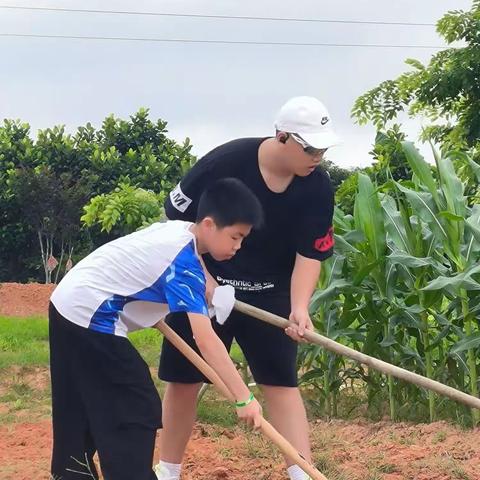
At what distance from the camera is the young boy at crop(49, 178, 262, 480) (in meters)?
2.86

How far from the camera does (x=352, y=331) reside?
524 cm

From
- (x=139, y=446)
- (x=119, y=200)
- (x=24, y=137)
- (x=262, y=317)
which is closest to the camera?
(x=139, y=446)

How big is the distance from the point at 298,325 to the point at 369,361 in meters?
0.32

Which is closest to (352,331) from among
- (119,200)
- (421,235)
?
(421,235)

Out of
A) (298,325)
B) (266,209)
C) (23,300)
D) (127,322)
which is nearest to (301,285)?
(298,325)

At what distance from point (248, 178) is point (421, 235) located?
1.84 m

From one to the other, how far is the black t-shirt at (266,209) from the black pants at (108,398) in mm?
859

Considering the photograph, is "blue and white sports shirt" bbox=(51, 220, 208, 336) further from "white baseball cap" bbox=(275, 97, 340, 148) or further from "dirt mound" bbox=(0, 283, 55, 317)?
"dirt mound" bbox=(0, 283, 55, 317)

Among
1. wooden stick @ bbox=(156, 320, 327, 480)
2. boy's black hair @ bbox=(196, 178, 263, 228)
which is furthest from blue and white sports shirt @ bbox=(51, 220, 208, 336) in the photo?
wooden stick @ bbox=(156, 320, 327, 480)

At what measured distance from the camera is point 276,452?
14.4 ft

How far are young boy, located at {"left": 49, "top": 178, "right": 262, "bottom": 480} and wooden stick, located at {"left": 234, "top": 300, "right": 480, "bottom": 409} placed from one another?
0.52 m

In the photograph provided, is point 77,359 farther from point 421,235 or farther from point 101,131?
point 101,131

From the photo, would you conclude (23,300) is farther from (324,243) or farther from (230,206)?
(230,206)

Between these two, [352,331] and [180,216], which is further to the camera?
[352,331]
